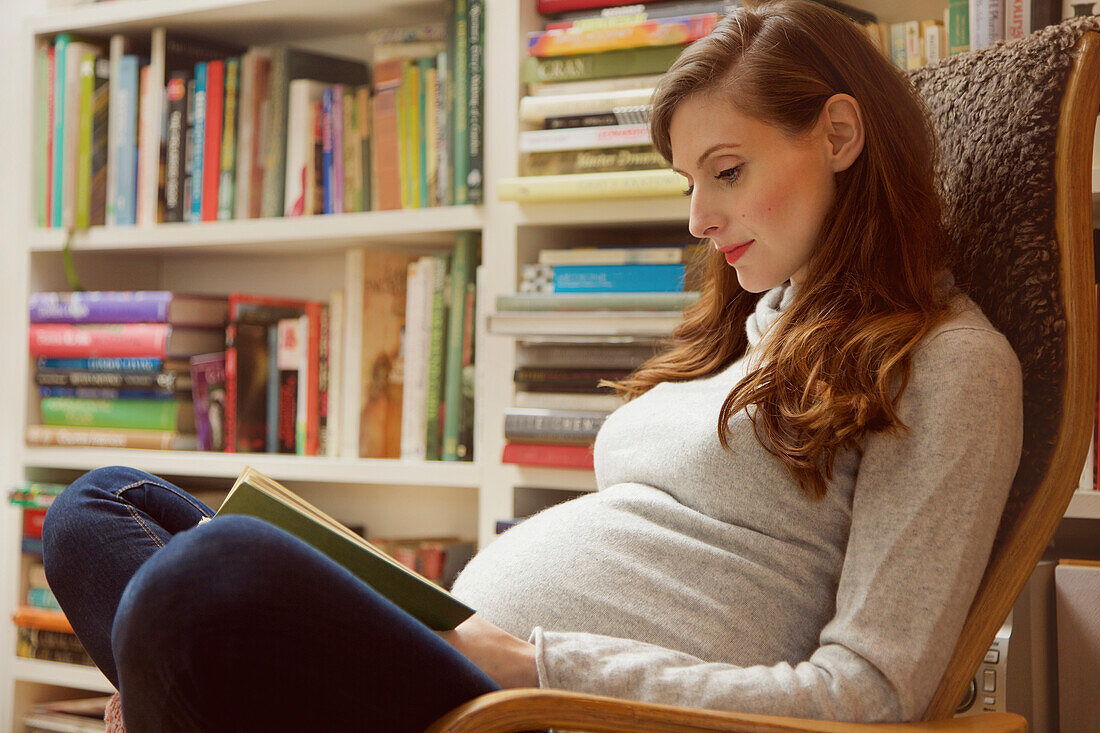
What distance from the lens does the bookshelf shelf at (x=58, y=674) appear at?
1.77 m

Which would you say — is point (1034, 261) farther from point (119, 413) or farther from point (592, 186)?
point (119, 413)

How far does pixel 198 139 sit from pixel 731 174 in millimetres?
1237

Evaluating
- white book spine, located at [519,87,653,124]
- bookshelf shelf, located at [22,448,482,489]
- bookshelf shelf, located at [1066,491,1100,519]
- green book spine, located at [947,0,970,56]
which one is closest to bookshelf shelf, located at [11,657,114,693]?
bookshelf shelf, located at [22,448,482,489]

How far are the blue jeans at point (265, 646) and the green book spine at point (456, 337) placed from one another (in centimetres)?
96

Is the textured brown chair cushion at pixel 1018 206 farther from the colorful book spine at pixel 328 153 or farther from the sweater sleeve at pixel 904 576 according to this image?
the colorful book spine at pixel 328 153

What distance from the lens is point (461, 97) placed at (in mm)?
1604

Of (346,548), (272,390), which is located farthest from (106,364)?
(346,548)

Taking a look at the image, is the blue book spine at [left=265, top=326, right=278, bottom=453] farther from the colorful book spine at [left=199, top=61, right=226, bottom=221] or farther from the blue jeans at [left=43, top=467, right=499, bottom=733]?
the blue jeans at [left=43, top=467, right=499, bottom=733]

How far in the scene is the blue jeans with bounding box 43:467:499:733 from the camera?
636mm

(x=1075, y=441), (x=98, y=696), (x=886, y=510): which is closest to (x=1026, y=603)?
(x=1075, y=441)

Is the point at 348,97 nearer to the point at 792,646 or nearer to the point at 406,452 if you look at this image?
the point at 406,452

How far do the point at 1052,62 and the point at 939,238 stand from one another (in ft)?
0.59

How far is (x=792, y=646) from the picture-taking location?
863 mm

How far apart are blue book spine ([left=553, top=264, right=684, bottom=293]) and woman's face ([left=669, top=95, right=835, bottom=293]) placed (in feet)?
1.56
